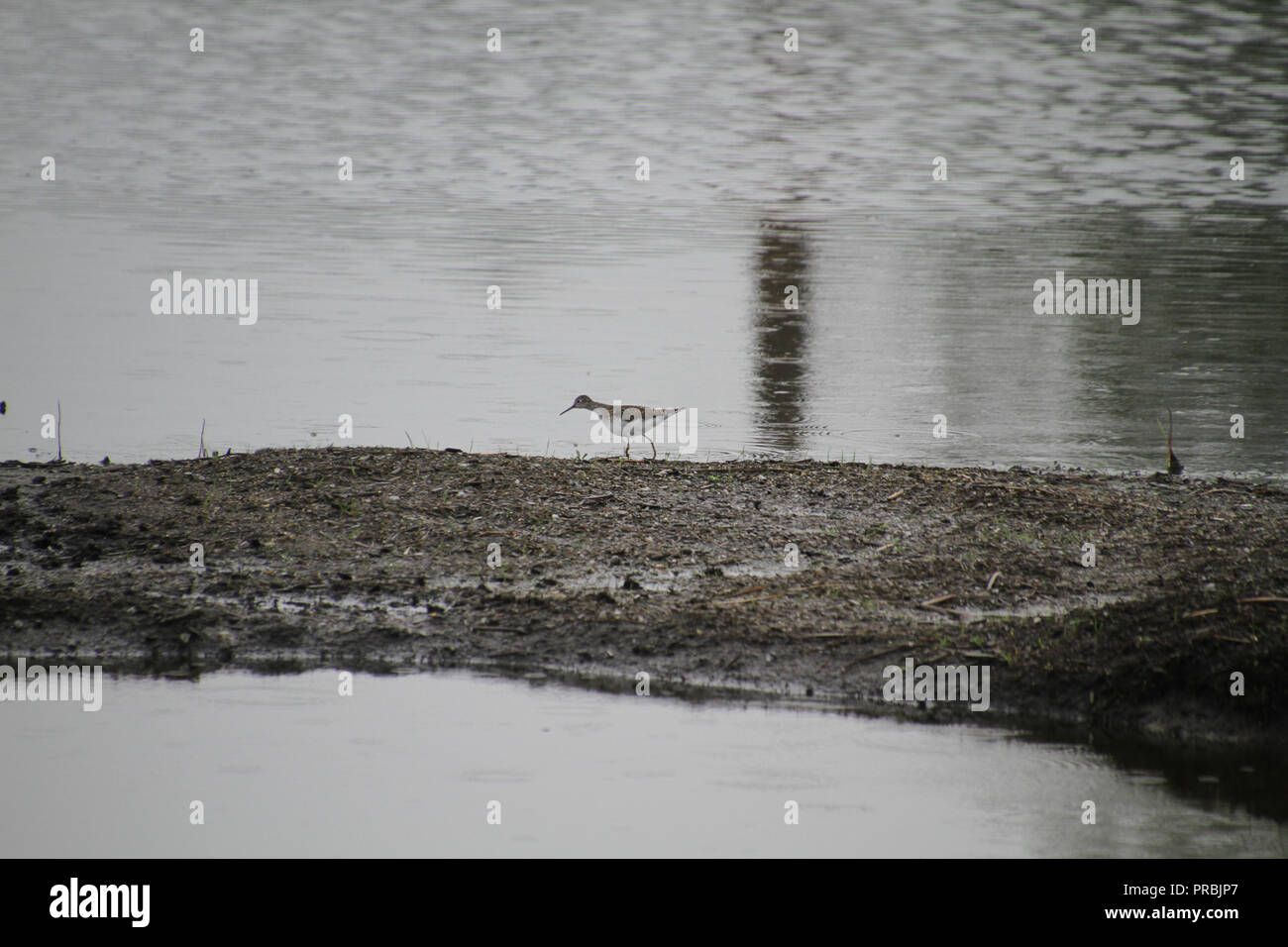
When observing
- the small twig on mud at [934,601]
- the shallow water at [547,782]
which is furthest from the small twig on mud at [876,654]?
the small twig on mud at [934,601]

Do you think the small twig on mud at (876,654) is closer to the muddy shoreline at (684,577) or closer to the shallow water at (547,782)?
the muddy shoreline at (684,577)

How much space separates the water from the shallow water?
402 cm

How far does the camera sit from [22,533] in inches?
314

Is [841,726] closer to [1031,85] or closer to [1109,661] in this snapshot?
[1109,661]

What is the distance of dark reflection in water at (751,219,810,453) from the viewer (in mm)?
11422

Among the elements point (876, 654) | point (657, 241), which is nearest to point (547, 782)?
point (876, 654)

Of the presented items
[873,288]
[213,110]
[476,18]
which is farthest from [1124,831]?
[476,18]

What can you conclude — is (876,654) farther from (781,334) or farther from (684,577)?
(781,334)

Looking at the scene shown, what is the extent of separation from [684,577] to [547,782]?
2085mm

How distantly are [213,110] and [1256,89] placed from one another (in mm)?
23632

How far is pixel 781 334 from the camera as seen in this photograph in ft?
48.5

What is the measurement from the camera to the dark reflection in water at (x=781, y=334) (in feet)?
37.5

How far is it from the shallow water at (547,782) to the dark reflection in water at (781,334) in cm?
455

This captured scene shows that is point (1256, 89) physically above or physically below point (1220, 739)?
above
